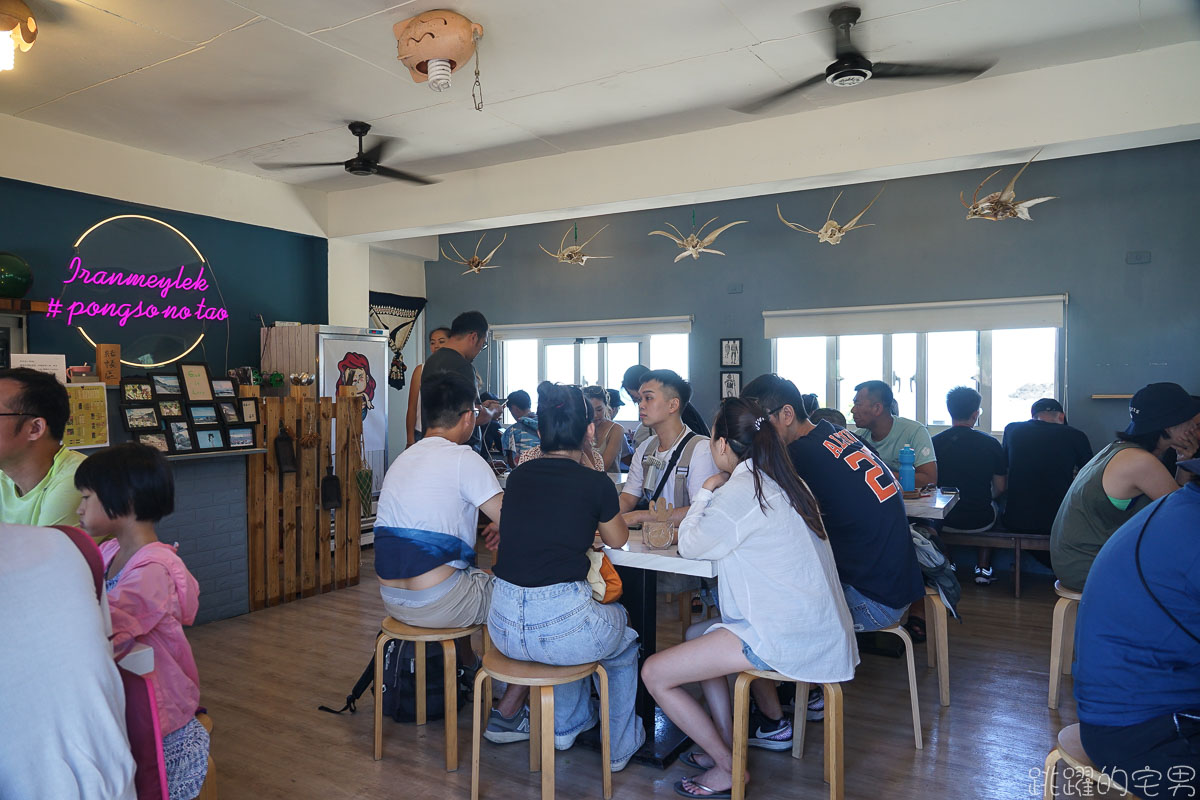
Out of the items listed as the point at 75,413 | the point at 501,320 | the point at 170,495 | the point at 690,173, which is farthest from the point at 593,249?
the point at 170,495

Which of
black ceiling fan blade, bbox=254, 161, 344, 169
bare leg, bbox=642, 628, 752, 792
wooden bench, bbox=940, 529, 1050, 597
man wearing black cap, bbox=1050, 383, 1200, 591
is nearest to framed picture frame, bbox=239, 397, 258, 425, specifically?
black ceiling fan blade, bbox=254, 161, 344, 169

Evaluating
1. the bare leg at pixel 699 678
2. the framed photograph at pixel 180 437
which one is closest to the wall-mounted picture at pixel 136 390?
the framed photograph at pixel 180 437

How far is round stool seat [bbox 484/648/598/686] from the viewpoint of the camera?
7.54 ft

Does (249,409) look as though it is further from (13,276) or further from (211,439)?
(13,276)

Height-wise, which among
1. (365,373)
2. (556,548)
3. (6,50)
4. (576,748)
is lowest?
(576,748)

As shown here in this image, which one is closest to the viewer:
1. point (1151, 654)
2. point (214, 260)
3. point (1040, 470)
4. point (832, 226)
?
point (1151, 654)

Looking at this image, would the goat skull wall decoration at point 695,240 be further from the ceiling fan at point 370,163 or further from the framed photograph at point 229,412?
the framed photograph at point 229,412

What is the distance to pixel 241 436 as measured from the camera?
4707 millimetres

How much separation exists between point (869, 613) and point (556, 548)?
1.24 meters

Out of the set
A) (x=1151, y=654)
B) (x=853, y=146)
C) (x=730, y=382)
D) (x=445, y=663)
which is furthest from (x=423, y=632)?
(x=730, y=382)

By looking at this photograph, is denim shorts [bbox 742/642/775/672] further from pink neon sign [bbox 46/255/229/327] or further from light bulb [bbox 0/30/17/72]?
pink neon sign [bbox 46/255/229/327]

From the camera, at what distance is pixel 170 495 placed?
212 centimetres

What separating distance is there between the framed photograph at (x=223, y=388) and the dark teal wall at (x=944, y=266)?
4.84 m

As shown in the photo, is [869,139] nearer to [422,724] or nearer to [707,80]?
[707,80]
